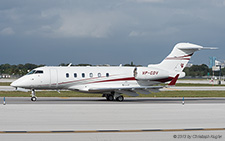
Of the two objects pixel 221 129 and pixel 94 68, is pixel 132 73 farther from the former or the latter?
pixel 221 129

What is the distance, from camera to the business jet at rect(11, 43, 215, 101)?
33.5 meters

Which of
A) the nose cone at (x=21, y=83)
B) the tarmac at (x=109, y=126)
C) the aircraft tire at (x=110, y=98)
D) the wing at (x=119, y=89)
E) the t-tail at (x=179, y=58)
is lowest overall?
the tarmac at (x=109, y=126)

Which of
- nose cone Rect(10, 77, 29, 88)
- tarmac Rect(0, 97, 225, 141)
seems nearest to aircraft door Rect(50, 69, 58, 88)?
nose cone Rect(10, 77, 29, 88)

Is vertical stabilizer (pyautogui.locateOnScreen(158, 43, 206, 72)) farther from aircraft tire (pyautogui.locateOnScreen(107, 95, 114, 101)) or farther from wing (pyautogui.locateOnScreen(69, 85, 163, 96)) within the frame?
aircraft tire (pyautogui.locateOnScreen(107, 95, 114, 101))

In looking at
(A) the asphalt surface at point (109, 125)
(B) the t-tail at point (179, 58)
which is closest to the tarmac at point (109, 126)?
(A) the asphalt surface at point (109, 125)

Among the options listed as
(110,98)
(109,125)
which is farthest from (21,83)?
(109,125)

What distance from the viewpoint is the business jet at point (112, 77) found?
33531mm

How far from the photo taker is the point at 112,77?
1391 inches

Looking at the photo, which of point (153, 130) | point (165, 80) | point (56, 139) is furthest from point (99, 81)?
point (56, 139)

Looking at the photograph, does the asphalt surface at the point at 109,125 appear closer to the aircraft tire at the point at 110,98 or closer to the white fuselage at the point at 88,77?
the white fuselage at the point at 88,77

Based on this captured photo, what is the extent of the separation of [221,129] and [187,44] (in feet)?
69.6

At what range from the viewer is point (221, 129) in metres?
16.4

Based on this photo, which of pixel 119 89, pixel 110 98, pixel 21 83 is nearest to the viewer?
pixel 21 83

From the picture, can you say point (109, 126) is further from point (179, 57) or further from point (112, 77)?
point (179, 57)
